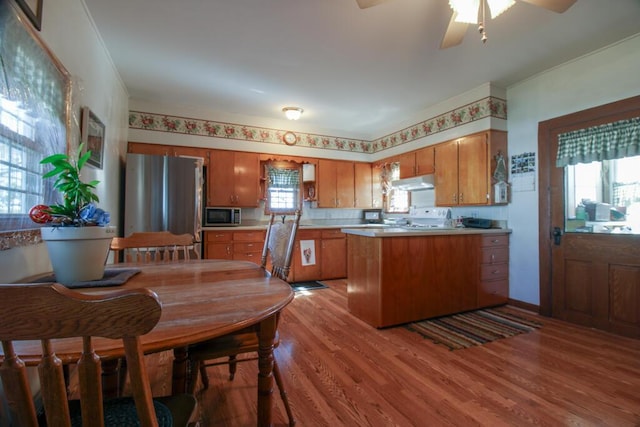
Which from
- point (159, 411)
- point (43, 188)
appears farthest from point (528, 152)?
point (43, 188)

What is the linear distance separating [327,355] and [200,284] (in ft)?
4.32

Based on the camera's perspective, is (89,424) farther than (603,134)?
No

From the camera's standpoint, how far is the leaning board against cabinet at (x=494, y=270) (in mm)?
3174

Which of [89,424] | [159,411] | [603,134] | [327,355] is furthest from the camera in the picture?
[603,134]

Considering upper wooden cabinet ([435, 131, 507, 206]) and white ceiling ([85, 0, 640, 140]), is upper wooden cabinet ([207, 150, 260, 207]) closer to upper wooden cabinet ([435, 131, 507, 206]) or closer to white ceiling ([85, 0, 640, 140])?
white ceiling ([85, 0, 640, 140])

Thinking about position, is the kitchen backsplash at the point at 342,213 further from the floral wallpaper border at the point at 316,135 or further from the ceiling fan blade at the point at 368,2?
the ceiling fan blade at the point at 368,2

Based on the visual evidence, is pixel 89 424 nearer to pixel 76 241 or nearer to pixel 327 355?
pixel 76 241

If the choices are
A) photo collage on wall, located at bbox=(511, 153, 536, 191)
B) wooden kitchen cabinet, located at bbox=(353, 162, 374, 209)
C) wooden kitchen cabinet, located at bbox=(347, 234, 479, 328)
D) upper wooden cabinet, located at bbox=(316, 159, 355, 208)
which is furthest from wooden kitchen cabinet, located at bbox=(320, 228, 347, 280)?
photo collage on wall, located at bbox=(511, 153, 536, 191)

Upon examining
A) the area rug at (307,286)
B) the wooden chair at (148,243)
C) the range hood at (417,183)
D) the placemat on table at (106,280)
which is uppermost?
A: the range hood at (417,183)

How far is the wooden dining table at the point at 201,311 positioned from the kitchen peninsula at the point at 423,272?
144 centimetres

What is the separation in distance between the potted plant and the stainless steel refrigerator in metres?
2.09

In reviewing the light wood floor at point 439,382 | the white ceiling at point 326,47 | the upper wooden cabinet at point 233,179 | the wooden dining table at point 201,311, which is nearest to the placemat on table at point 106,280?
the wooden dining table at point 201,311

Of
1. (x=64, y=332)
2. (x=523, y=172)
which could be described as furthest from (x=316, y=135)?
(x=64, y=332)

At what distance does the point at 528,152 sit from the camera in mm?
3186
